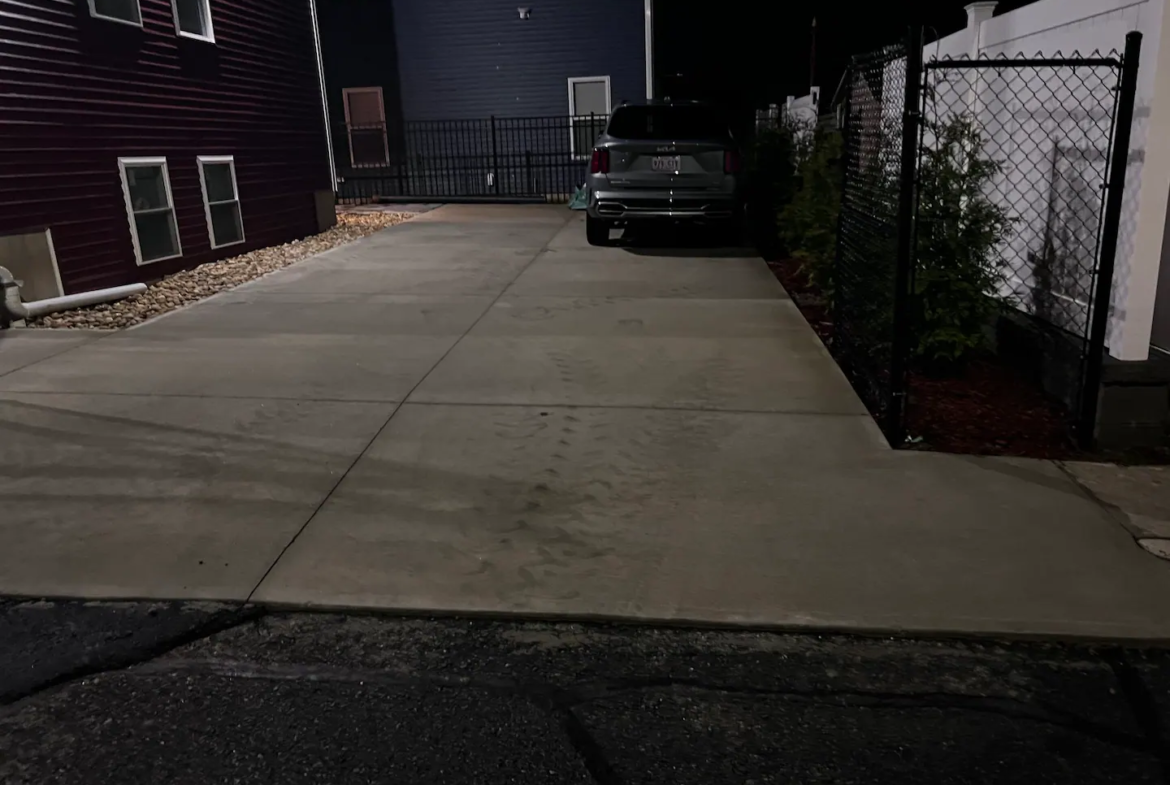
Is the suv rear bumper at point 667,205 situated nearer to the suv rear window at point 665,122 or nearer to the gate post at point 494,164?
the suv rear window at point 665,122

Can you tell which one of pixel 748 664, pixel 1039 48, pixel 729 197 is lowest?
pixel 748 664

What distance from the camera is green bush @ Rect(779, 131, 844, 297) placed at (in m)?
7.19

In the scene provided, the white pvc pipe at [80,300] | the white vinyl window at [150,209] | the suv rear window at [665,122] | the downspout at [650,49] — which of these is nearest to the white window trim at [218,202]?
the white vinyl window at [150,209]

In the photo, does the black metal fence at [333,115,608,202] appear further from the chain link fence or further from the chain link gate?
the chain link fence

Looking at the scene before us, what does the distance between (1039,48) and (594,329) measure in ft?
11.5

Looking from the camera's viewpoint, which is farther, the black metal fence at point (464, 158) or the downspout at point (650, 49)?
the black metal fence at point (464, 158)

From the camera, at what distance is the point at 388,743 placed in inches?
97.7

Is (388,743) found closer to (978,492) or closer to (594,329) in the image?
(978,492)

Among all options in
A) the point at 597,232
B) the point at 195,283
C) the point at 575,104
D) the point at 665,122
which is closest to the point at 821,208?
the point at 665,122

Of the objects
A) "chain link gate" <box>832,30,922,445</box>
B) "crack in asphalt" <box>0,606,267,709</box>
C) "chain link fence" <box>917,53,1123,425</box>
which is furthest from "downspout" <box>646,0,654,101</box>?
"crack in asphalt" <box>0,606,267,709</box>

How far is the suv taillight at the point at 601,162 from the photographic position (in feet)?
34.1

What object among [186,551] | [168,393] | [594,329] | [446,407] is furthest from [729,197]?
[186,551]

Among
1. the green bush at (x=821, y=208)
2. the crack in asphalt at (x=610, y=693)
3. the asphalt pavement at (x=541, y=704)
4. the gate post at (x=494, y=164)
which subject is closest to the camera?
the asphalt pavement at (x=541, y=704)

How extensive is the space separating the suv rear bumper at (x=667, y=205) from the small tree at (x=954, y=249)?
5.19 m
